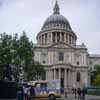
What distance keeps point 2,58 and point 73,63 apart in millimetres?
50219

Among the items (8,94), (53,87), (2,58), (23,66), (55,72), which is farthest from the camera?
(55,72)

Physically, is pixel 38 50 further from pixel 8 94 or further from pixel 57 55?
pixel 8 94

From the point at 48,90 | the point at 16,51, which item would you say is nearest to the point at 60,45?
the point at 16,51

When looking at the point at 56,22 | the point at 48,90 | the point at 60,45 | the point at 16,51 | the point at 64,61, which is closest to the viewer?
the point at 48,90

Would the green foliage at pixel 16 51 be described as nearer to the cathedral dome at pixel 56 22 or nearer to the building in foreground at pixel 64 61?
the building in foreground at pixel 64 61

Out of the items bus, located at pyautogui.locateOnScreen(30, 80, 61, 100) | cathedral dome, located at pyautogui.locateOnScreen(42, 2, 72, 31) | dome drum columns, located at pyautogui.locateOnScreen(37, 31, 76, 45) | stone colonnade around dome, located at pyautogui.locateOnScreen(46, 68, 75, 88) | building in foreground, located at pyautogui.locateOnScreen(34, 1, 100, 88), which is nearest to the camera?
bus, located at pyautogui.locateOnScreen(30, 80, 61, 100)

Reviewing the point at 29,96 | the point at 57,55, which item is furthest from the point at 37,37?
the point at 29,96

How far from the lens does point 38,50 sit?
333 feet

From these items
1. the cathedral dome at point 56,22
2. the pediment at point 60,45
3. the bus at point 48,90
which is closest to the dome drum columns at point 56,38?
the cathedral dome at point 56,22

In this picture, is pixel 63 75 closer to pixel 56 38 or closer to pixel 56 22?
pixel 56 38

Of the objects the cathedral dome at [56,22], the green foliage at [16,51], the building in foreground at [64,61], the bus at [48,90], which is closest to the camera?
the bus at [48,90]

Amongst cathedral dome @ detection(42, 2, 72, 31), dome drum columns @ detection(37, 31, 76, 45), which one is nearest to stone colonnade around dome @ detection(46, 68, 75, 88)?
dome drum columns @ detection(37, 31, 76, 45)

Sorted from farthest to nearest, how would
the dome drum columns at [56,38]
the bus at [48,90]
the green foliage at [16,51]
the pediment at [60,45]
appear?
1. the dome drum columns at [56,38]
2. the pediment at [60,45]
3. the green foliage at [16,51]
4. the bus at [48,90]

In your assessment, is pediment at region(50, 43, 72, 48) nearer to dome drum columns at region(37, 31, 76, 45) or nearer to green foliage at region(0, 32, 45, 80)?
dome drum columns at region(37, 31, 76, 45)
